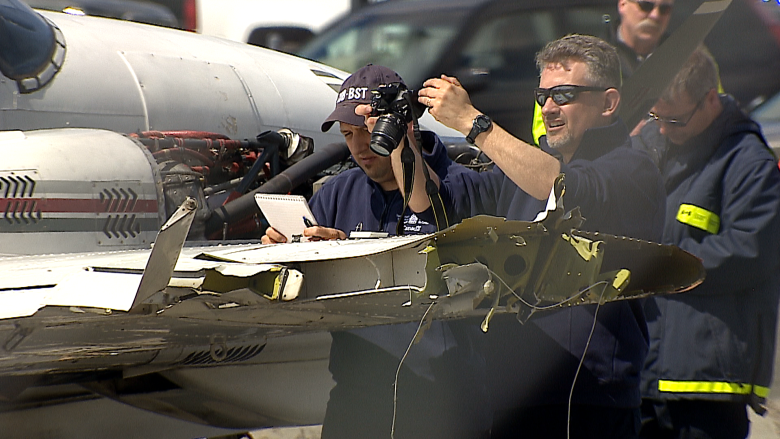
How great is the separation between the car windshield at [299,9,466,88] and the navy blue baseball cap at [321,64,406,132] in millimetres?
2371

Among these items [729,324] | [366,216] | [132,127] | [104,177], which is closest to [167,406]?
[104,177]

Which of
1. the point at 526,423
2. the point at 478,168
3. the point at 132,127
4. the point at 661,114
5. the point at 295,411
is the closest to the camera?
the point at 526,423

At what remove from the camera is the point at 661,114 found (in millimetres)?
2822

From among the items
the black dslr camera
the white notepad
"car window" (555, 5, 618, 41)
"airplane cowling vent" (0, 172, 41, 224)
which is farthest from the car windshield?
"airplane cowling vent" (0, 172, 41, 224)

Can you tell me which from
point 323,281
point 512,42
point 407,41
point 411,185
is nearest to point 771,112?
point 512,42

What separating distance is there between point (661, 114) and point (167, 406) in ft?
6.75

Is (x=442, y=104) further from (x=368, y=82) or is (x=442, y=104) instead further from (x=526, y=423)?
(x=526, y=423)

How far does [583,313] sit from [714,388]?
70 centimetres

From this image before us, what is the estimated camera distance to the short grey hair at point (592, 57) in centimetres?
229

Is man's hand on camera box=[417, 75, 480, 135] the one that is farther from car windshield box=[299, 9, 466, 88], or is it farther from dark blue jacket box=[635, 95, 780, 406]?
car windshield box=[299, 9, 466, 88]

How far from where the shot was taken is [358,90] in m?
2.67

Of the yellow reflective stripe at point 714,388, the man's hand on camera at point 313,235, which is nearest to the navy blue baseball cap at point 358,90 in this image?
the man's hand on camera at point 313,235

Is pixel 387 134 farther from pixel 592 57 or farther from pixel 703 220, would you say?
pixel 703 220

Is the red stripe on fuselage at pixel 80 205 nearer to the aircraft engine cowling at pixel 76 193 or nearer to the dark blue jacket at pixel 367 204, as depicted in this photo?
the aircraft engine cowling at pixel 76 193
